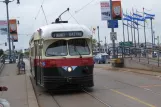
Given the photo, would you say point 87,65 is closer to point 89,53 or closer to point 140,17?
point 89,53

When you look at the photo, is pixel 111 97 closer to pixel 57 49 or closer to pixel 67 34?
pixel 57 49

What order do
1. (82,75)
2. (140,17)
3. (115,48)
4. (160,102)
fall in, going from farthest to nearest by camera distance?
(140,17) → (115,48) → (82,75) → (160,102)

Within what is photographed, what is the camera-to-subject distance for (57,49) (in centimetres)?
1630

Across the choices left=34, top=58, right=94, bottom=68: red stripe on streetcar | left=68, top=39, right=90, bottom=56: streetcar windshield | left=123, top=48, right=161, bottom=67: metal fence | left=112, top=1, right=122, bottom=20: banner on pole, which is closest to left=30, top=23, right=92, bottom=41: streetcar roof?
left=68, top=39, right=90, bottom=56: streetcar windshield

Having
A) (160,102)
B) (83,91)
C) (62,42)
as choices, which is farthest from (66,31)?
(160,102)

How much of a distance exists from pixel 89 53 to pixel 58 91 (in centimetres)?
251

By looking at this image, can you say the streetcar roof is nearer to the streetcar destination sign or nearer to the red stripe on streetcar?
the streetcar destination sign

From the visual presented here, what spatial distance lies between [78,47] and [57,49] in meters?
0.91

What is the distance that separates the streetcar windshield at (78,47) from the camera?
16.3 metres

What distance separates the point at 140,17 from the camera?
75.5 meters

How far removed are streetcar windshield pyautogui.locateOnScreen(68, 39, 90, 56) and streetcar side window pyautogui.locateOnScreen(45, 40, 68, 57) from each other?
252 mm

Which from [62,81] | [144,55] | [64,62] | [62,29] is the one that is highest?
[62,29]

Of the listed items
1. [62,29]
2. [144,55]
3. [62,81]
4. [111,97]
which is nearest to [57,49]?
[62,29]

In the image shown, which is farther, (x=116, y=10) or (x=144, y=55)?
(x=116, y=10)
